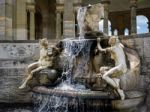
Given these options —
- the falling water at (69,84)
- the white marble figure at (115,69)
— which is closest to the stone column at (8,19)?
the falling water at (69,84)

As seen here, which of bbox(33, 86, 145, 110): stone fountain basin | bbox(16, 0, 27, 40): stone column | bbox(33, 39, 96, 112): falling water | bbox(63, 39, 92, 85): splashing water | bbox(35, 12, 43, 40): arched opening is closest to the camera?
bbox(33, 86, 145, 110): stone fountain basin

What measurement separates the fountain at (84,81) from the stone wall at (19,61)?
0.44 meters

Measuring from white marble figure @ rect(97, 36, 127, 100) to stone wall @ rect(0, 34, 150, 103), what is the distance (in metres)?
1.34

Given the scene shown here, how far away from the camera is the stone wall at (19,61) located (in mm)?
10938

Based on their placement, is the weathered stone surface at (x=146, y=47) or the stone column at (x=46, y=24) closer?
the weathered stone surface at (x=146, y=47)

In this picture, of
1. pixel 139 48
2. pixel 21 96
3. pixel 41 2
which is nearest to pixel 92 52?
pixel 139 48

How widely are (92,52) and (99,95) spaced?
2649 mm

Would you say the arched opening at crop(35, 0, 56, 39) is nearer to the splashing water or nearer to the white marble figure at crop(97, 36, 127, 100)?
the splashing water

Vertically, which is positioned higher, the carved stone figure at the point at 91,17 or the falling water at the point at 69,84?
the carved stone figure at the point at 91,17

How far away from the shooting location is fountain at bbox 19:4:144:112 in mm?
8953

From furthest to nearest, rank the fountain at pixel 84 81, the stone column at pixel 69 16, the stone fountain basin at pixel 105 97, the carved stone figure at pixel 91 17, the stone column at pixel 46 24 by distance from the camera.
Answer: the stone column at pixel 46 24 → the stone column at pixel 69 16 → the carved stone figure at pixel 91 17 → the fountain at pixel 84 81 → the stone fountain basin at pixel 105 97

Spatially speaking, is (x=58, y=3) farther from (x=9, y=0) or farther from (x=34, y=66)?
(x=34, y=66)

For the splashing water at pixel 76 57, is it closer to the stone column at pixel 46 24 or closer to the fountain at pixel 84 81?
the fountain at pixel 84 81

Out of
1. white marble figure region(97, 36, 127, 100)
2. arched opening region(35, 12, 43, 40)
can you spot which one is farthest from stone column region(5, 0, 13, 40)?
white marble figure region(97, 36, 127, 100)
